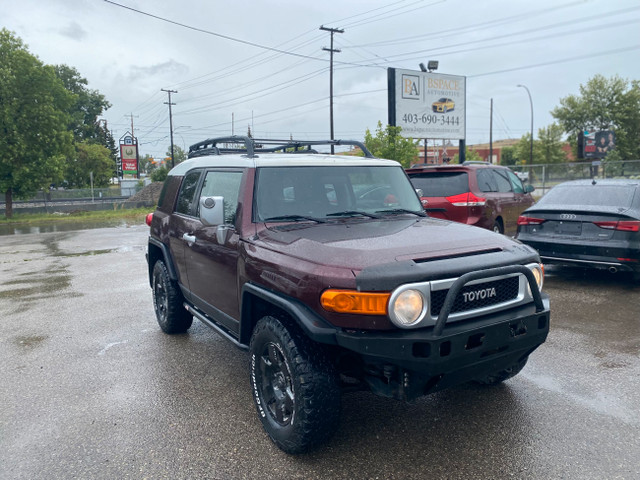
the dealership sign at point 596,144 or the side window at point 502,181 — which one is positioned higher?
the dealership sign at point 596,144

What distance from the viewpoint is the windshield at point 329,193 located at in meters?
3.90

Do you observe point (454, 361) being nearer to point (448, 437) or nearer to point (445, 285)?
point (445, 285)

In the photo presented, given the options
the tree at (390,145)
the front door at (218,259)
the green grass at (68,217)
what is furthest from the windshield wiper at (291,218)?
the green grass at (68,217)

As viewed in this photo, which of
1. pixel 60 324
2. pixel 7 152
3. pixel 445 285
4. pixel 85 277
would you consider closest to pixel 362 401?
pixel 445 285

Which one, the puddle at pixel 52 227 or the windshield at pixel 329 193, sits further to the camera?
the puddle at pixel 52 227

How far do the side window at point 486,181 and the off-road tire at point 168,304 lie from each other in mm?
6173

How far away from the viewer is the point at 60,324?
623cm

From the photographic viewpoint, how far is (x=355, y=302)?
277 cm

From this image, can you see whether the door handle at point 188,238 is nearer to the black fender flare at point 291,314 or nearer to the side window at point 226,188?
the side window at point 226,188

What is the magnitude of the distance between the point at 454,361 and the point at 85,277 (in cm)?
814

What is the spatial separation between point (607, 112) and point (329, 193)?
65989 mm

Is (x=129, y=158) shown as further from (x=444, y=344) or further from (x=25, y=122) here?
(x=444, y=344)

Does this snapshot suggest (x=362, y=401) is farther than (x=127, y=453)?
Yes

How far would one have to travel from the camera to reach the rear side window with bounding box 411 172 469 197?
9.30 metres
